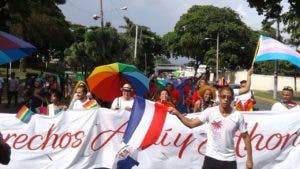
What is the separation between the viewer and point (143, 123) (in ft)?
24.2

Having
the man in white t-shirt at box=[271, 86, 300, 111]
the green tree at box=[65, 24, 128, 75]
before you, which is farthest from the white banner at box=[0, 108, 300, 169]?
the green tree at box=[65, 24, 128, 75]

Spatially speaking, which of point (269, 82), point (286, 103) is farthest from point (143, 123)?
point (269, 82)

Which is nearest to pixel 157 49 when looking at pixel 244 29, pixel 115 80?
pixel 244 29

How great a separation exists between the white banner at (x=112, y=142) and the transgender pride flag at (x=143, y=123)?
4.31ft

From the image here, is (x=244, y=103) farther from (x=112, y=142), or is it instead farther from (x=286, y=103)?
(x=112, y=142)

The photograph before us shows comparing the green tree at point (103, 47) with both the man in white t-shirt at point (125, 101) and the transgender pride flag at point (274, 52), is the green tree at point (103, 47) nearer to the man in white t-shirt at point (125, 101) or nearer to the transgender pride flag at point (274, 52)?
the transgender pride flag at point (274, 52)

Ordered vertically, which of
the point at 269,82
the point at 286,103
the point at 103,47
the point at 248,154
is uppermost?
the point at 103,47

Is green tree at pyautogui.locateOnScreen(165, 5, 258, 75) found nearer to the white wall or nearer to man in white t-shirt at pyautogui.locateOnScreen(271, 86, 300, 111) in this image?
the white wall

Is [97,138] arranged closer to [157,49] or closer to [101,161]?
→ [101,161]

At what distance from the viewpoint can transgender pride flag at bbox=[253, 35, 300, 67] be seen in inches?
385

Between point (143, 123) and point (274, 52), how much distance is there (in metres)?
3.57

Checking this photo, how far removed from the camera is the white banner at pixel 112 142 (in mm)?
8844

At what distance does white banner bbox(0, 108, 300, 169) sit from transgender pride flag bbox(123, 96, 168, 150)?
1.31 m

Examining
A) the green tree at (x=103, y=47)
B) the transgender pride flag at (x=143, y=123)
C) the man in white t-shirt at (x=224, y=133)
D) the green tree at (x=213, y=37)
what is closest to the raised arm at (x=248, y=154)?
the man in white t-shirt at (x=224, y=133)
